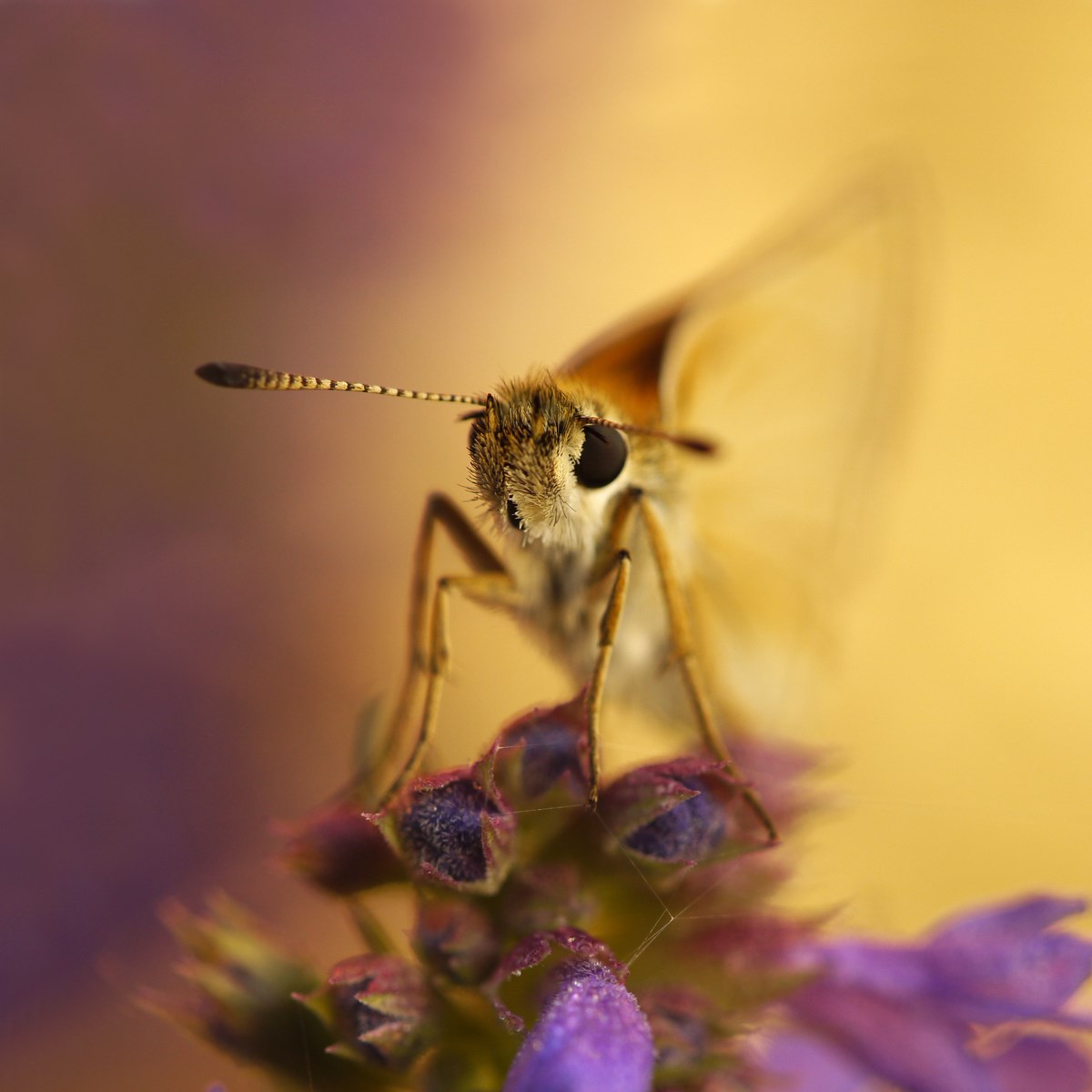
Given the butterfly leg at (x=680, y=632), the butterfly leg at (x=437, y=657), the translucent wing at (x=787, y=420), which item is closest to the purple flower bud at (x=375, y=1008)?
the butterfly leg at (x=437, y=657)

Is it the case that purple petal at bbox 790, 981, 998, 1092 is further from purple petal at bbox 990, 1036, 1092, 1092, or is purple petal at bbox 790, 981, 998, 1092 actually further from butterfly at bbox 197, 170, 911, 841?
→ butterfly at bbox 197, 170, 911, 841

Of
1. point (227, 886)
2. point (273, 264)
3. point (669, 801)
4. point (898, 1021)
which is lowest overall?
point (898, 1021)

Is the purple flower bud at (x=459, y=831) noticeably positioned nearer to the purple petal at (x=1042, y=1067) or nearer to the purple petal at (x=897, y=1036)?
the purple petal at (x=897, y=1036)

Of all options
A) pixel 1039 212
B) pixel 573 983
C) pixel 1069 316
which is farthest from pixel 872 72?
pixel 573 983

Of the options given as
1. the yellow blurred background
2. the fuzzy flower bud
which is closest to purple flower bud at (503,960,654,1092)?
the fuzzy flower bud

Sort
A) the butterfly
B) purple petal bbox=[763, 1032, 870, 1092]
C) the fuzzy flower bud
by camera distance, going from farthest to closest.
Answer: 1. purple petal bbox=[763, 1032, 870, 1092]
2. the butterfly
3. the fuzzy flower bud

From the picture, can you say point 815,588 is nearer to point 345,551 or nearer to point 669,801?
point 669,801
